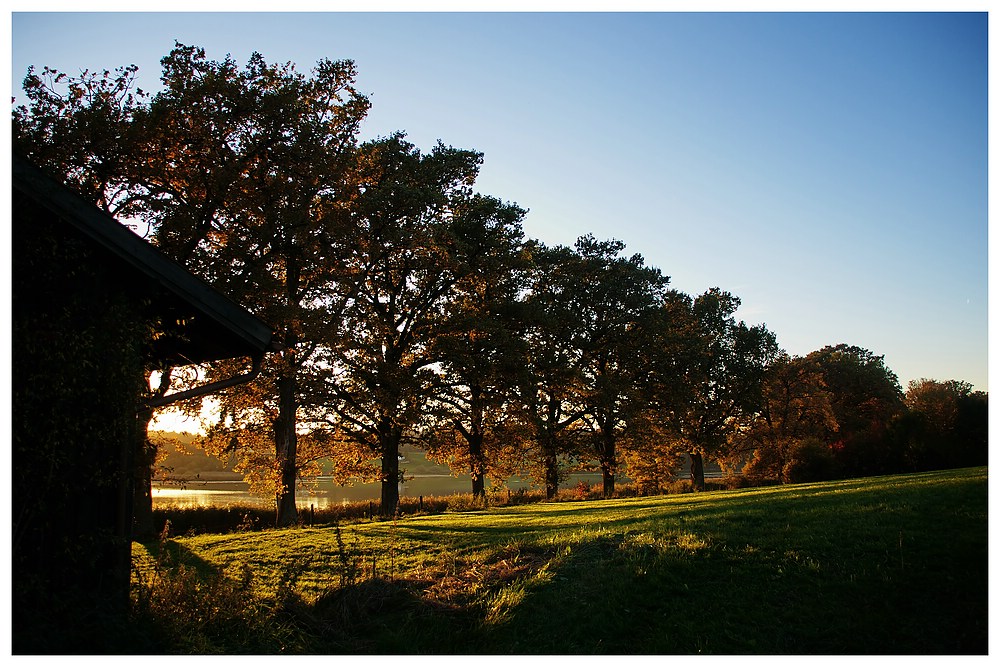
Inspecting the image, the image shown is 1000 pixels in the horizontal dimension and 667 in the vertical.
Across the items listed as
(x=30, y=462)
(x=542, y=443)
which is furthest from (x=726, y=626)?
(x=542, y=443)

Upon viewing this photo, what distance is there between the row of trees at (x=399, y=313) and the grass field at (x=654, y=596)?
3.21 m

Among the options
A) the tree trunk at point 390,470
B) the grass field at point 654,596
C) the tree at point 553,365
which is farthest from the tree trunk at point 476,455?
the grass field at point 654,596

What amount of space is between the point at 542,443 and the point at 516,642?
86.6 feet

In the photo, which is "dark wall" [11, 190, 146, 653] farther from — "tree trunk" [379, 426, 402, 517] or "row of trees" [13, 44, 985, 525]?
"tree trunk" [379, 426, 402, 517]

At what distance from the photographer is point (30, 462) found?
755 cm

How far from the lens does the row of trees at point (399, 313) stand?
20.2 metres

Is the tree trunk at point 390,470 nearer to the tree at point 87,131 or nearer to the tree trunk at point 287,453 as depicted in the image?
the tree trunk at point 287,453

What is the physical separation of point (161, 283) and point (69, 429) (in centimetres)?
219

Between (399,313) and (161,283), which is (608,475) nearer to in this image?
(399,313)

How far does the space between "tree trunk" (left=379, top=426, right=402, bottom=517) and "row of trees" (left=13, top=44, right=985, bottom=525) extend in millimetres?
99

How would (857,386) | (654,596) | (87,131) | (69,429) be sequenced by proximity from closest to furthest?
(69,429), (654,596), (87,131), (857,386)

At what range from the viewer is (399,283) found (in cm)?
2964

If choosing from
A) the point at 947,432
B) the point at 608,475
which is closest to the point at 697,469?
the point at 608,475
